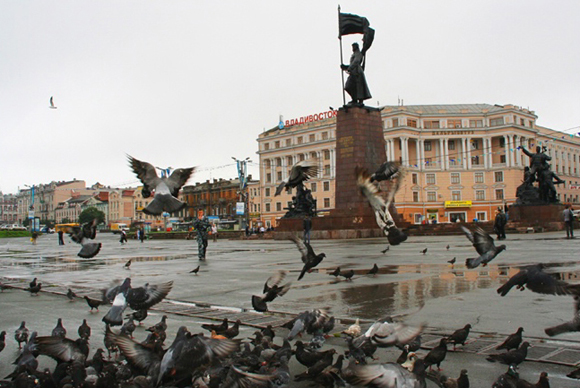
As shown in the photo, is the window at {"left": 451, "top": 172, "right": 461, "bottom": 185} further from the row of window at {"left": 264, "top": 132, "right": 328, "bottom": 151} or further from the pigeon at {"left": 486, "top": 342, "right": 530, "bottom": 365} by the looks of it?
the pigeon at {"left": 486, "top": 342, "right": 530, "bottom": 365}

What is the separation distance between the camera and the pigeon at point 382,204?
811 centimetres

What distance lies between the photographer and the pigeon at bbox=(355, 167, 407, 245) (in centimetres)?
811

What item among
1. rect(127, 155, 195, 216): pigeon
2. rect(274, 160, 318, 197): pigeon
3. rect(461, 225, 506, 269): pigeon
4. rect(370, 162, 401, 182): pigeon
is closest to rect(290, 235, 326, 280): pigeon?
rect(127, 155, 195, 216): pigeon

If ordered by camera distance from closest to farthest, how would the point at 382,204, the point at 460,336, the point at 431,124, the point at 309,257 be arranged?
1. the point at 460,336
2. the point at 309,257
3. the point at 382,204
4. the point at 431,124

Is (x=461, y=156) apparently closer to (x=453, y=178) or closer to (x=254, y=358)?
(x=453, y=178)

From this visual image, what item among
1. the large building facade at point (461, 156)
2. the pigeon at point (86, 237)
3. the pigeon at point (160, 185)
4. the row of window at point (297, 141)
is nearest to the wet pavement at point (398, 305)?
the pigeon at point (86, 237)

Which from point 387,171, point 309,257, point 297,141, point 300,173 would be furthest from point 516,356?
point 297,141

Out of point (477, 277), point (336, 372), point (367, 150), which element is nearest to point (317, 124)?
point (367, 150)

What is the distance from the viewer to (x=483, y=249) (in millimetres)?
6254

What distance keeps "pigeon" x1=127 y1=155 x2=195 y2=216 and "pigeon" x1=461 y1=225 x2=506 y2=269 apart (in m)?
3.69

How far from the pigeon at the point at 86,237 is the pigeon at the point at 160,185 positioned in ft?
4.01

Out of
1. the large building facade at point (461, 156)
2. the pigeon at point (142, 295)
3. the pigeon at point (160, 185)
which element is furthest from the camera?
the large building facade at point (461, 156)

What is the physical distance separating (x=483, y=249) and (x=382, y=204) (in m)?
2.13

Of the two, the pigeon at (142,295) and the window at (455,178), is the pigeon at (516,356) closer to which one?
the pigeon at (142,295)
